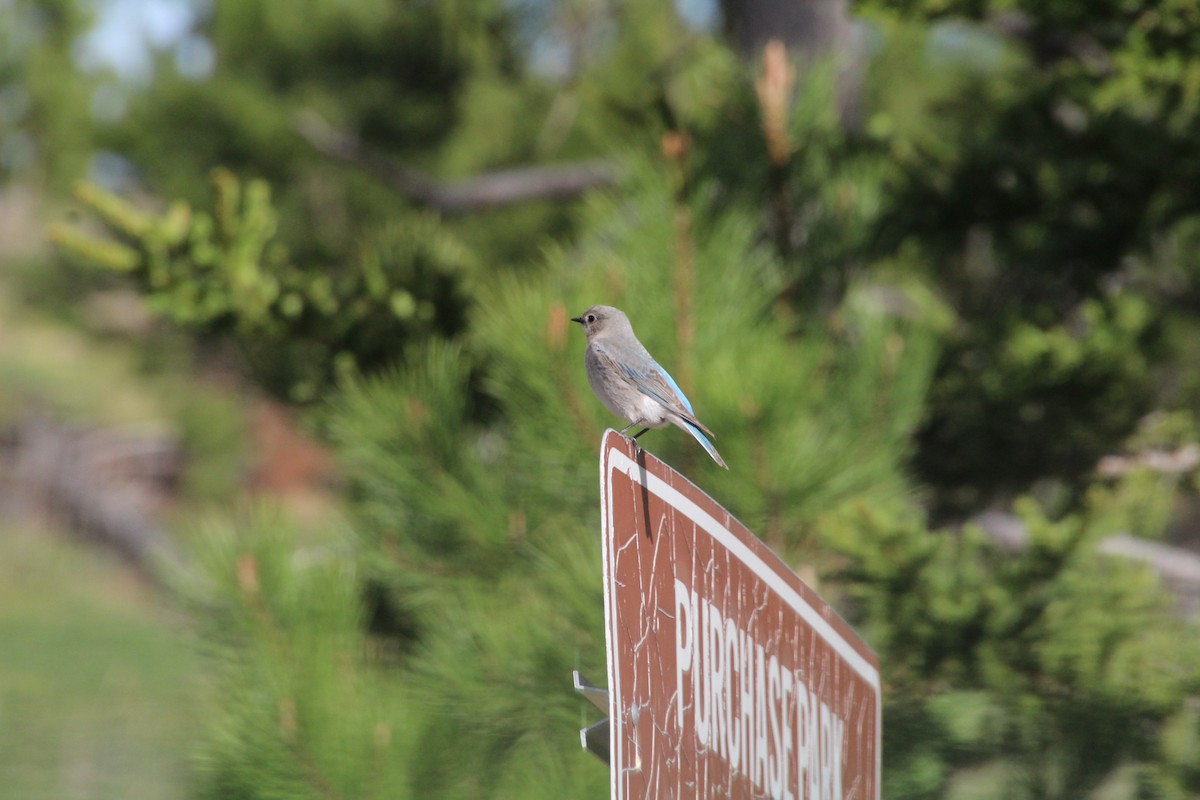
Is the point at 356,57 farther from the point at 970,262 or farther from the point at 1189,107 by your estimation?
the point at 1189,107

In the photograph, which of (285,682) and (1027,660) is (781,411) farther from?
(285,682)

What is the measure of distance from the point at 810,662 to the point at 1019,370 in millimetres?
2174

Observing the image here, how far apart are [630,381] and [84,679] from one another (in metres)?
10.1

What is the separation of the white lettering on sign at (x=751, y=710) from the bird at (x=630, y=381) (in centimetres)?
39

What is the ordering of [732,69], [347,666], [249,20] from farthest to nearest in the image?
[249,20] → [732,69] → [347,666]

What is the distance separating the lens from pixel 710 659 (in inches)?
65.1

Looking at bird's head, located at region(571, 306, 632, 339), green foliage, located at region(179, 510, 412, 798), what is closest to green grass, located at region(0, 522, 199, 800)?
green foliage, located at region(179, 510, 412, 798)

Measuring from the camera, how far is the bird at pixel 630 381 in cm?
202

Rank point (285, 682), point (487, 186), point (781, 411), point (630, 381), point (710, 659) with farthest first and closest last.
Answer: point (487, 186), point (781, 411), point (285, 682), point (630, 381), point (710, 659)

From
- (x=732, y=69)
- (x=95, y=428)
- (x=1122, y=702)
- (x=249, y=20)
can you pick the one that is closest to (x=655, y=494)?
(x=1122, y=702)

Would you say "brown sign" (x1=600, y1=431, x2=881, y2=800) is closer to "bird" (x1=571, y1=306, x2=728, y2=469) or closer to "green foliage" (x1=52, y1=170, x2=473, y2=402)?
"bird" (x1=571, y1=306, x2=728, y2=469)

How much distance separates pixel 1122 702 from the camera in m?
3.06

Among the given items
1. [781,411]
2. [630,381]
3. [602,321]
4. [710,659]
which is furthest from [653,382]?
[781,411]

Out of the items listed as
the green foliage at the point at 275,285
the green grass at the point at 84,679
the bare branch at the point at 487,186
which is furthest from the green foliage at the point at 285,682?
the bare branch at the point at 487,186
